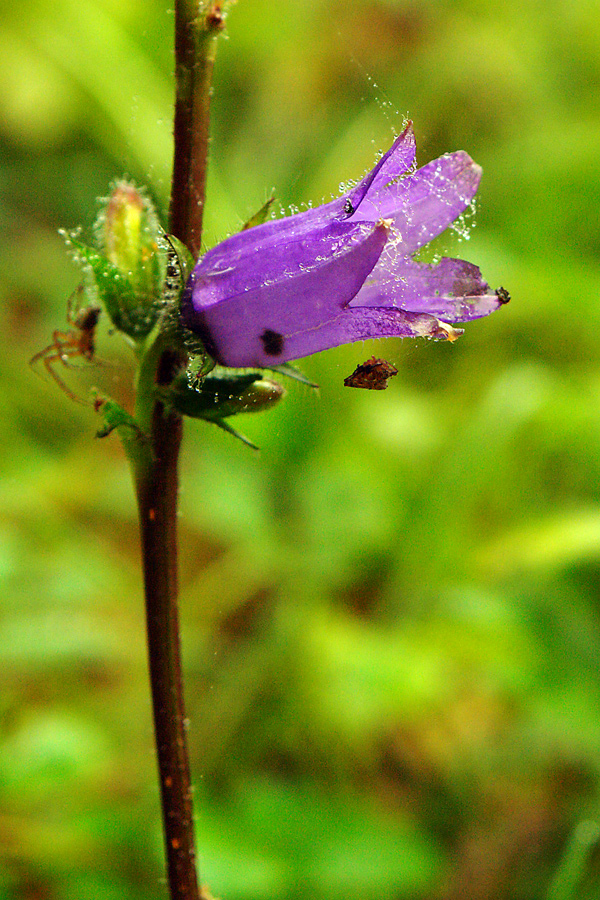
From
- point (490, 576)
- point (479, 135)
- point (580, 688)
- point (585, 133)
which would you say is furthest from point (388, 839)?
point (479, 135)

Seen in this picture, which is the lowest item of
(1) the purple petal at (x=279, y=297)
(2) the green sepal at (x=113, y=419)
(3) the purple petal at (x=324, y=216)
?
(2) the green sepal at (x=113, y=419)

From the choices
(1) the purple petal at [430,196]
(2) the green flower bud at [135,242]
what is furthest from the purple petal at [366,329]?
(2) the green flower bud at [135,242]

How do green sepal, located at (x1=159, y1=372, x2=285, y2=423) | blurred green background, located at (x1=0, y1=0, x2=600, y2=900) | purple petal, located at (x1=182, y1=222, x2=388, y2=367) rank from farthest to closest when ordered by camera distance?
blurred green background, located at (x1=0, y1=0, x2=600, y2=900) → green sepal, located at (x1=159, y1=372, x2=285, y2=423) → purple petal, located at (x1=182, y1=222, x2=388, y2=367)

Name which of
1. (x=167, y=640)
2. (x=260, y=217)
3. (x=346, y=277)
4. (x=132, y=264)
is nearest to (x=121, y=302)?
(x=132, y=264)

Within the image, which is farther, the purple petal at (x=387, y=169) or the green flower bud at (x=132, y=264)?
the green flower bud at (x=132, y=264)

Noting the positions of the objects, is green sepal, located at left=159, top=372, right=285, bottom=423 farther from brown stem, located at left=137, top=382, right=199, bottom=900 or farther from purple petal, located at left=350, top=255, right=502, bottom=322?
purple petal, located at left=350, top=255, right=502, bottom=322

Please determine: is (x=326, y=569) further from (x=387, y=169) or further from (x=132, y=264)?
(x=387, y=169)

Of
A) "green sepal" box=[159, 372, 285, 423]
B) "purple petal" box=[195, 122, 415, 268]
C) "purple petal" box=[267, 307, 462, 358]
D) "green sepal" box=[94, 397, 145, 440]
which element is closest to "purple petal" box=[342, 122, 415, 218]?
"purple petal" box=[195, 122, 415, 268]

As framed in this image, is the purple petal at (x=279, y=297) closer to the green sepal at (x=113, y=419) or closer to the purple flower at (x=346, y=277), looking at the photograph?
the purple flower at (x=346, y=277)
